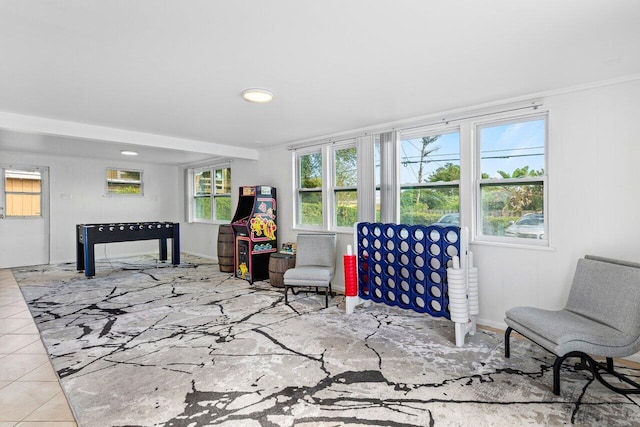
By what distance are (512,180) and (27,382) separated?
463 cm

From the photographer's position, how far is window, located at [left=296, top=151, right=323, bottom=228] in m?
5.51

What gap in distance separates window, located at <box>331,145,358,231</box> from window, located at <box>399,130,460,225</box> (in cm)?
82

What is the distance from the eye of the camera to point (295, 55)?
2.39 meters

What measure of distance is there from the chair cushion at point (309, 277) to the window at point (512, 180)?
1.88 meters

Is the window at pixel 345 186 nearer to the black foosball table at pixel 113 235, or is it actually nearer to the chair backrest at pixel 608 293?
the chair backrest at pixel 608 293

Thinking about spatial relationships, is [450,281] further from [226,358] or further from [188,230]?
[188,230]

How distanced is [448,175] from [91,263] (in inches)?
237

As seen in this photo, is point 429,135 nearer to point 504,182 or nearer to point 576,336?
point 504,182

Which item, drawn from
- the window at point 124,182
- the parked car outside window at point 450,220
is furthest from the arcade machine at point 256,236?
the window at point 124,182

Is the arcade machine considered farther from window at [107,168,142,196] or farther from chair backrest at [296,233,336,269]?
window at [107,168,142,196]

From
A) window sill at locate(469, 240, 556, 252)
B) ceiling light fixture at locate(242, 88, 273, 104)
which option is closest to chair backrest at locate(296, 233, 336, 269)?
window sill at locate(469, 240, 556, 252)

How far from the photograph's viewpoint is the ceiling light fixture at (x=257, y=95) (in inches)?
122

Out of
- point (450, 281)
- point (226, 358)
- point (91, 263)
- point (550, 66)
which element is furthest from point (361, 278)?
point (91, 263)

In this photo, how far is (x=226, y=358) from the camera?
9.24 feet
